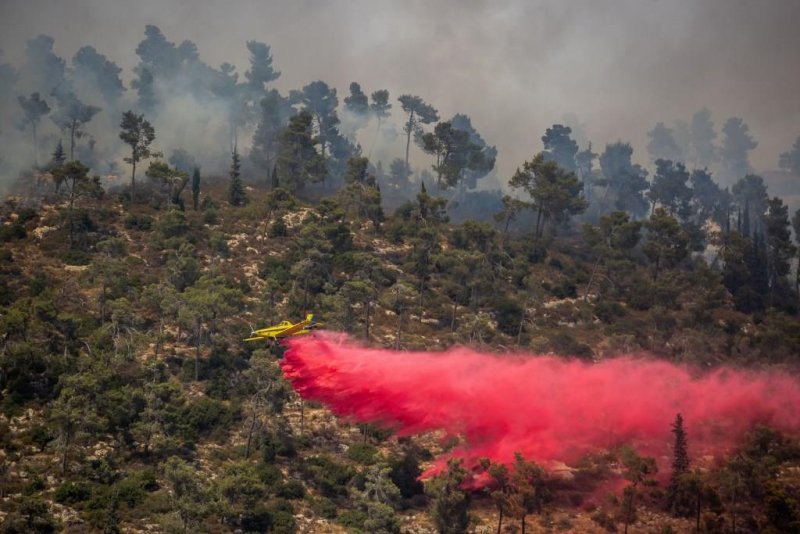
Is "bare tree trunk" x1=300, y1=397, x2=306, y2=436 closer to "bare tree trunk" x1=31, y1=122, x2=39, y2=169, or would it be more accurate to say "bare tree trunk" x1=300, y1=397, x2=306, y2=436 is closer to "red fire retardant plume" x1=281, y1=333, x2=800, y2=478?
"red fire retardant plume" x1=281, y1=333, x2=800, y2=478

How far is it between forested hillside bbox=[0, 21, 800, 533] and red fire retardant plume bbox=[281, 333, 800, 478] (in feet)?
5.97

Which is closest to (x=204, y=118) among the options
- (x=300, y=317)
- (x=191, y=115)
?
(x=191, y=115)

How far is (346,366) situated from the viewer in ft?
167

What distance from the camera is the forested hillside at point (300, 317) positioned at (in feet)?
167

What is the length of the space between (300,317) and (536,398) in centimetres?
2954

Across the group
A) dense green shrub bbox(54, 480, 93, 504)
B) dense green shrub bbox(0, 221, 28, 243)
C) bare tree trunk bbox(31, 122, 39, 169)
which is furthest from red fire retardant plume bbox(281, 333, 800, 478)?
bare tree trunk bbox(31, 122, 39, 169)

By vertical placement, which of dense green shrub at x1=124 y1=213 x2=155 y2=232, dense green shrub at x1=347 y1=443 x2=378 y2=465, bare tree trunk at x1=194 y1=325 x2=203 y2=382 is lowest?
dense green shrub at x1=347 y1=443 x2=378 y2=465

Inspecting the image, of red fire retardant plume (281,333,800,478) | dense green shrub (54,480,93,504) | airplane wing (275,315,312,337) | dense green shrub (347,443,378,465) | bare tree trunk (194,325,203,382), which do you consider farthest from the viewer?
bare tree trunk (194,325,203,382)

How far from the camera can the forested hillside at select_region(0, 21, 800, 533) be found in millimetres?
50938

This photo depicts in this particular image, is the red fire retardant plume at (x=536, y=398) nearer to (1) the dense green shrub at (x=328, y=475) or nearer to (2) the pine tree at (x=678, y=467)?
(2) the pine tree at (x=678, y=467)

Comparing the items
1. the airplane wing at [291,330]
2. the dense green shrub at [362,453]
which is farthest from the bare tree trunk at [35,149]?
the airplane wing at [291,330]

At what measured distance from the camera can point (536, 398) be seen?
5384cm

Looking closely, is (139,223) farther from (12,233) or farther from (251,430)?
(251,430)

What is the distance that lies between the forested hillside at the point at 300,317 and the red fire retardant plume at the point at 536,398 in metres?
1.82
